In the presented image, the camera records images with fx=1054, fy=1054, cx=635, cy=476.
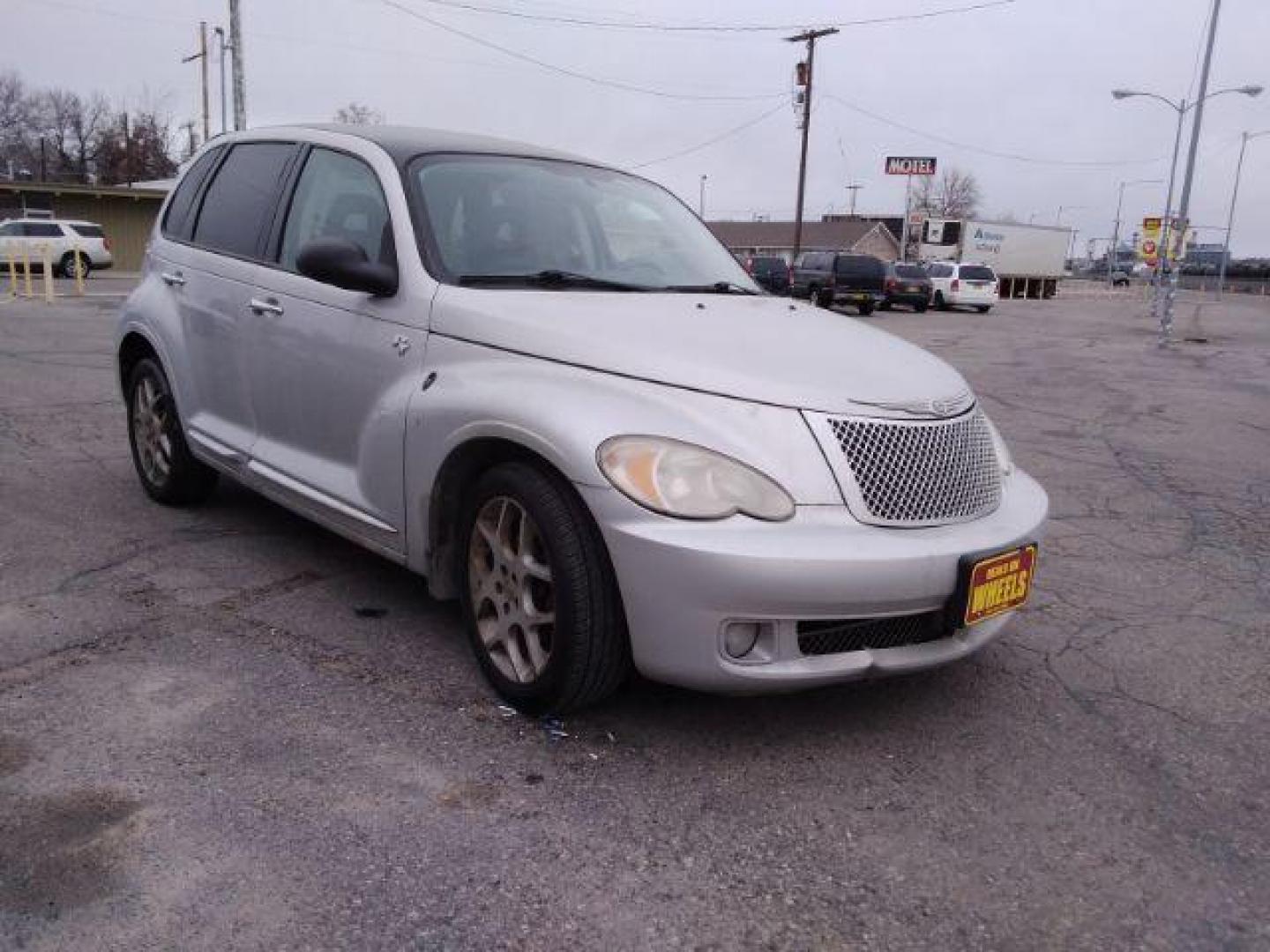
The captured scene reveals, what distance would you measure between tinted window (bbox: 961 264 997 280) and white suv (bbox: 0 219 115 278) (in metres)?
26.6

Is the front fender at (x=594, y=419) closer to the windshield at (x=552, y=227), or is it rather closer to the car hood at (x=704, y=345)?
the car hood at (x=704, y=345)

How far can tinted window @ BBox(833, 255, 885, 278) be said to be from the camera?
29000 millimetres

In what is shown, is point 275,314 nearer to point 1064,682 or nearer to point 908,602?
point 908,602

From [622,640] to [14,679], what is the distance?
6.38ft

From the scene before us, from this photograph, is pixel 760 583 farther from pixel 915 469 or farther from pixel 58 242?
pixel 58 242

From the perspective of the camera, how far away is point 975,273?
34.8 m

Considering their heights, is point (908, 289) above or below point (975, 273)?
below

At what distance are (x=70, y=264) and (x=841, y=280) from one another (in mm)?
21828

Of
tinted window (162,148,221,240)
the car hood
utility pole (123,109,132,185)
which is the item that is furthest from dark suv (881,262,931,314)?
utility pole (123,109,132,185)

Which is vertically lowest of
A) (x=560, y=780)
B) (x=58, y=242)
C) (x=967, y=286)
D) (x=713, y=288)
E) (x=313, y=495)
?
(x=560, y=780)

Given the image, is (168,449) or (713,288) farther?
(168,449)

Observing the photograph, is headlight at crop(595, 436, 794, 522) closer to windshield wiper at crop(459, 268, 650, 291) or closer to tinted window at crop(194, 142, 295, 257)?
windshield wiper at crop(459, 268, 650, 291)

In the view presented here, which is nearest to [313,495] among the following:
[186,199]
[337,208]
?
[337,208]

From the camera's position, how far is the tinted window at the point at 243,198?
4.46 m
